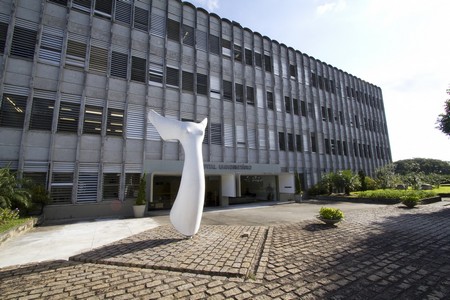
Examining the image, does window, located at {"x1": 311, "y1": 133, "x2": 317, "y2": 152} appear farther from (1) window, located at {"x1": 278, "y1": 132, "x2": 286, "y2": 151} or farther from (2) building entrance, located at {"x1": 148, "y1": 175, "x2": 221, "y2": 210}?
(2) building entrance, located at {"x1": 148, "y1": 175, "x2": 221, "y2": 210}

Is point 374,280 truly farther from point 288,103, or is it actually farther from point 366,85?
point 366,85

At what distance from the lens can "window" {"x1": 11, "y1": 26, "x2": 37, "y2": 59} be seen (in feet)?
50.3

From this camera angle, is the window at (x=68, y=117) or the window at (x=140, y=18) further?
the window at (x=140, y=18)

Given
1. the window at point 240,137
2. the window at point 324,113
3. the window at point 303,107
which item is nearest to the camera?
the window at point 240,137

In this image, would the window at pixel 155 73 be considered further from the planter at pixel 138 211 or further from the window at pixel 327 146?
the window at pixel 327 146

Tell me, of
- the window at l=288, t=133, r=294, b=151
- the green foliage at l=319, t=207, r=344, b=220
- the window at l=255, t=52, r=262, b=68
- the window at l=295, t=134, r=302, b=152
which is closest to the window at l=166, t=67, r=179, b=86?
the window at l=255, t=52, r=262, b=68

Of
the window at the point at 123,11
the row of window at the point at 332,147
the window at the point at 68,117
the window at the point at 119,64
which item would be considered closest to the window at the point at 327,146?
the row of window at the point at 332,147

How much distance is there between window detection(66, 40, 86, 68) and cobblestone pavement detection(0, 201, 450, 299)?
48.4 feet

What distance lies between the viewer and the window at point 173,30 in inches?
835

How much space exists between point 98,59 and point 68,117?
16.8 ft

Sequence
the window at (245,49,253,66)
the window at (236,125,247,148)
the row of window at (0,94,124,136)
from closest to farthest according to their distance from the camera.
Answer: the row of window at (0,94,124,136)
the window at (236,125,247,148)
the window at (245,49,253,66)

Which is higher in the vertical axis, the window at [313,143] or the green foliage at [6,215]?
the window at [313,143]

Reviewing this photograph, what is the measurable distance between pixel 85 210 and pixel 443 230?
1969 centimetres

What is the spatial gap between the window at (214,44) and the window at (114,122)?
1157 cm
